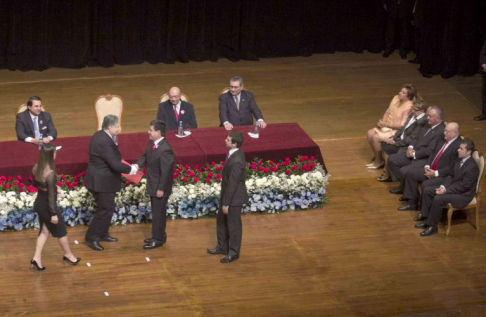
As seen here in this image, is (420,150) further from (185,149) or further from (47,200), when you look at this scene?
(47,200)

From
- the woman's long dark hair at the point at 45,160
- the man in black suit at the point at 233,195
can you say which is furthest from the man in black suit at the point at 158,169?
the woman's long dark hair at the point at 45,160

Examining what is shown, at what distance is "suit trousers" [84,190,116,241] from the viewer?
376 inches

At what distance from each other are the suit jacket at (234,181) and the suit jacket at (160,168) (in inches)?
22.8

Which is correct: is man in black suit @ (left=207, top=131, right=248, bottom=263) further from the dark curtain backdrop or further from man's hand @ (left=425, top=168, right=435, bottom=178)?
the dark curtain backdrop

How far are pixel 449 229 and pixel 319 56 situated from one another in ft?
25.0

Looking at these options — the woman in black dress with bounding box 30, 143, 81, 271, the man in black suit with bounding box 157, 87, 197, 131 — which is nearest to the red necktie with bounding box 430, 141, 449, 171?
the man in black suit with bounding box 157, 87, 197, 131

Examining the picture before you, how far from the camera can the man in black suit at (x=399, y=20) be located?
657 inches

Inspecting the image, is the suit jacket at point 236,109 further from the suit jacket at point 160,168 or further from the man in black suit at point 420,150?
the suit jacket at point 160,168

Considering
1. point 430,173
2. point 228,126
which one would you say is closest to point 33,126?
point 228,126

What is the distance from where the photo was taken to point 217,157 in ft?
34.6

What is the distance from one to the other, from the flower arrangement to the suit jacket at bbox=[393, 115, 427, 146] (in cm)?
113

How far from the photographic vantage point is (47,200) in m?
8.81

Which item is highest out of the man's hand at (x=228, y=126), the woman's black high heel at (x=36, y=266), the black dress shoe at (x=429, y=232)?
the man's hand at (x=228, y=126)

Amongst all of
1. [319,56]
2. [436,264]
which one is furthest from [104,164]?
[319,56]
